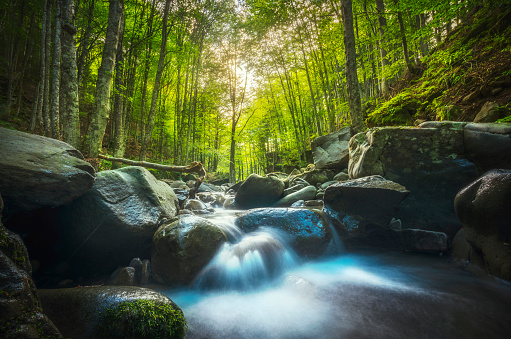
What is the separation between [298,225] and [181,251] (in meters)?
2.48

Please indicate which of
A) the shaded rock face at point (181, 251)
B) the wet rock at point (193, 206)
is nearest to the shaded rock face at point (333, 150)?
the wet rock at point (193, 206)

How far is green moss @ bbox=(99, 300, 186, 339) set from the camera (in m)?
1.79

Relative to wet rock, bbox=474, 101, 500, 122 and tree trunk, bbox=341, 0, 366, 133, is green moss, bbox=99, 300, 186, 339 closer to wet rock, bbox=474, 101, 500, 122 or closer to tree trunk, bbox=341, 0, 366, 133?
wet rock, bbox=474, 101, 500, 122

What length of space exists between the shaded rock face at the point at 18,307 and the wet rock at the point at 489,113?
755 centimetres

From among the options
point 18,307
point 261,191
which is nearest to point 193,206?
point 261,191

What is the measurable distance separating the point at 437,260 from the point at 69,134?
867cm

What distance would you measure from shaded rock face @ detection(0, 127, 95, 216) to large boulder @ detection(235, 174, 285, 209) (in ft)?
18.0

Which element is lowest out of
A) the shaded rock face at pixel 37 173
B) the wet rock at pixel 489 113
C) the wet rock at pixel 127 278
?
the wet rock at pixel 127 278

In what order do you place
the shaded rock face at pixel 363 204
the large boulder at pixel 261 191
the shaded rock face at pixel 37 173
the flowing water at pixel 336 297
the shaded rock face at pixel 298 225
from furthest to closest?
the large boulder at pixel 261 191, the shaded rock face at pixel 298 225, the shaded rock face at pixel 363 204, the shaded rock face at pixel 37 173, the flowing water at pixel 336 297

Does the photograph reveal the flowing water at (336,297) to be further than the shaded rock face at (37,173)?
No

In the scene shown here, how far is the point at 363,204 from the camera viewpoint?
4.36 m

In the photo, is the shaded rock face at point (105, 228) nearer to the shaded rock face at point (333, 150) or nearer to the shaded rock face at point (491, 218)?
the shaded rock face at point (491, 218)

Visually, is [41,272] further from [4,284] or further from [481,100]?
[481,100]

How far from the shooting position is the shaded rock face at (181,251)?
3186mm
